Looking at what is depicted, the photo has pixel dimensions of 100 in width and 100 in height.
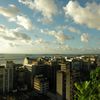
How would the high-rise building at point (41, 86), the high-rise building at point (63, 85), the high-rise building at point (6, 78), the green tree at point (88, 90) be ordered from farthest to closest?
the high-rise building at point (41, 86)
the high-rise building at point (6, 78)
the high-rise building at point (63, 85)
the green tree at point (88, 90)

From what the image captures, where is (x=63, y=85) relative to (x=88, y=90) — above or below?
below

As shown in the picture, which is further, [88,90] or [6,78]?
[6,78]

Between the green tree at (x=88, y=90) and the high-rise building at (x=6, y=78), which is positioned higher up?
the green tree at (x=88, y=90)

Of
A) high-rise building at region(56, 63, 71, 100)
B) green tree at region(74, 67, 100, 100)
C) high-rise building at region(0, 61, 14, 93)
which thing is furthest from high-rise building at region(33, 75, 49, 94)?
green tree at region(74, 67, 100, 100)

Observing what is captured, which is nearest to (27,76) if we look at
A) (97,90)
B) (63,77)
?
(63,77)

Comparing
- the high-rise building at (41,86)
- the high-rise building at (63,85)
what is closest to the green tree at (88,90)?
the high-rise building at (63,85)

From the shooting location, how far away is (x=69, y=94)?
28.5m

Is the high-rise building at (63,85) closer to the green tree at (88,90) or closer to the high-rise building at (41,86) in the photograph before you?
the high-rise building at (41,86)

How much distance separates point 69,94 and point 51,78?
1444cm

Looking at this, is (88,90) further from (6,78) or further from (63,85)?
(6,78)

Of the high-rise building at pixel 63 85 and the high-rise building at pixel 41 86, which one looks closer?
the high-rise building at pixel 63 85

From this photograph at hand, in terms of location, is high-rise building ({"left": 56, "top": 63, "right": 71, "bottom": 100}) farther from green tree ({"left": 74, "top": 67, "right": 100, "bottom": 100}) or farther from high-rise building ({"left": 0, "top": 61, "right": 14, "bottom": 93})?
green tree ({"left": 74, "top": 67, "right": 100, "bottom": 100})

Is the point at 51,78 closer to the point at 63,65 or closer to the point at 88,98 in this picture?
the point at 63,65

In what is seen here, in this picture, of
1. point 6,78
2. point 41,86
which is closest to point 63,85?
point 41,86
